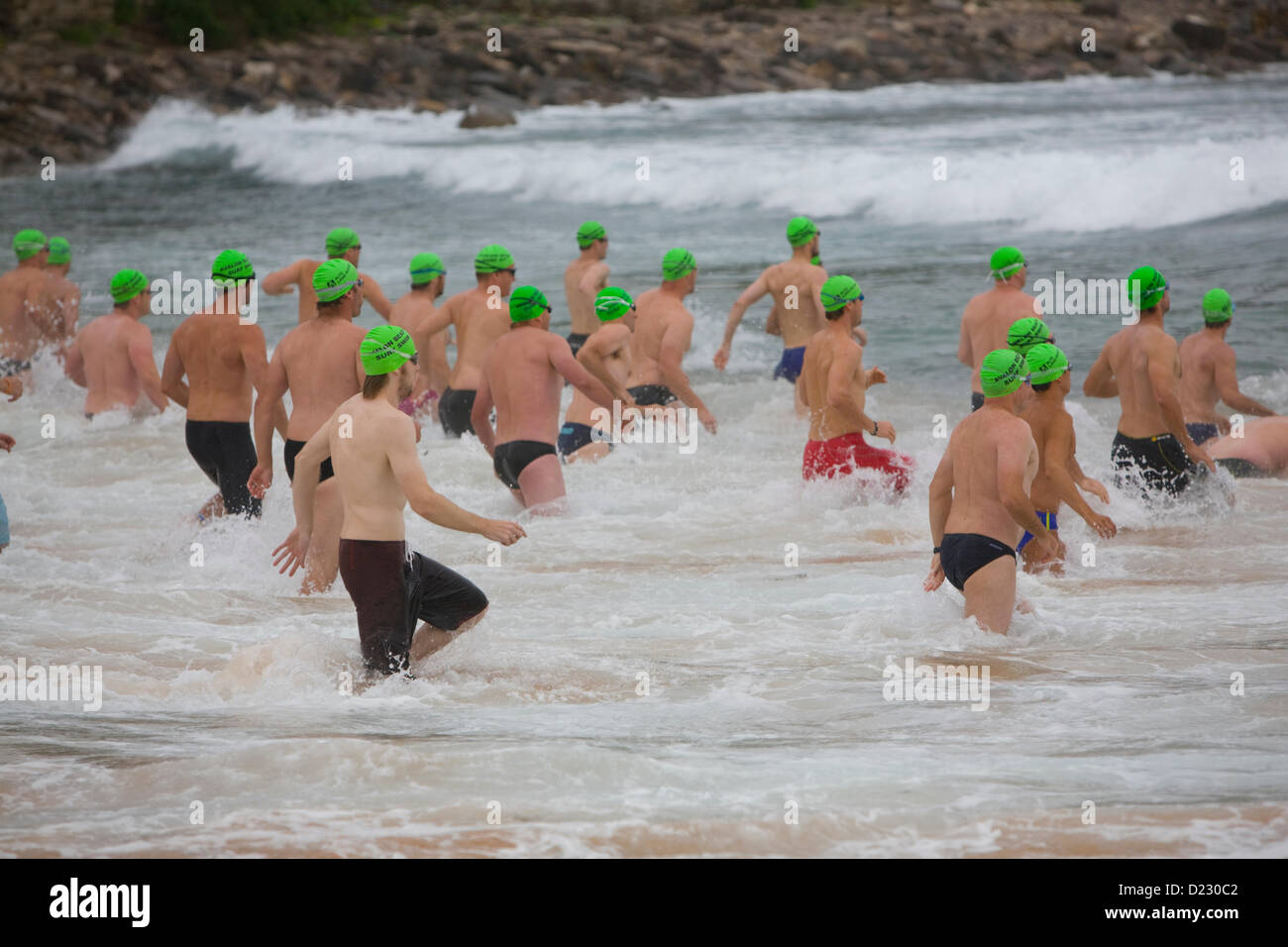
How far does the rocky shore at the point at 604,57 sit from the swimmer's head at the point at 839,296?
31.3 meters

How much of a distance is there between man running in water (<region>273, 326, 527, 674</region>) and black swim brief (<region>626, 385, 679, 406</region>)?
495 centimetres

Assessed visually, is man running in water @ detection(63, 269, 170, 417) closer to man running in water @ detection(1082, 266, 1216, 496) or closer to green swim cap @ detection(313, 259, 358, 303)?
green swim cap @ detection(313, 259, 358, 303)

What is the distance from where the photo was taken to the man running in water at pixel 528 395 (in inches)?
352

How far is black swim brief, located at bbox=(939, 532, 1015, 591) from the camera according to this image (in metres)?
6.54

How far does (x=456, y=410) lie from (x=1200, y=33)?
147 feet

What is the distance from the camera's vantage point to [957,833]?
4762 mm

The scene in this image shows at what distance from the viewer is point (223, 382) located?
850cm

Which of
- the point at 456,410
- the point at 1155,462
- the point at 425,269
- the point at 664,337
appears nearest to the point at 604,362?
the point at 664,337

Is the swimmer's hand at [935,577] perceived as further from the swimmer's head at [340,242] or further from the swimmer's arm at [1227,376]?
the swimmer's head at [340,242]

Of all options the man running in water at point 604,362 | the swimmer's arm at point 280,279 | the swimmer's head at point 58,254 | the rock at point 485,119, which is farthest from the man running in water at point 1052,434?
the rock at point 485,119

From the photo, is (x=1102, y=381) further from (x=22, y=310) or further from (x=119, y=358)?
(x=22, y=310)

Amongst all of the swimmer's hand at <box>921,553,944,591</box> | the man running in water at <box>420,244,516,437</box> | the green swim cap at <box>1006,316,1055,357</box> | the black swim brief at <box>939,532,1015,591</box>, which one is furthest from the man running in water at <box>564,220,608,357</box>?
the black swim brief at <box>939,532,1015,591</box>
